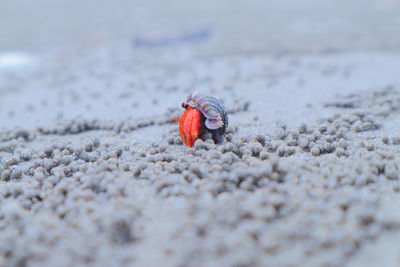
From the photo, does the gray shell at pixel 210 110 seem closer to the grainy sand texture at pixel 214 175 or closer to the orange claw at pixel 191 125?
the orange claw at pixel 191 125

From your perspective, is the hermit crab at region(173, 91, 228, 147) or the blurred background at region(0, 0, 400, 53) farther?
the blurred background at region(0, 0, 400, 53)

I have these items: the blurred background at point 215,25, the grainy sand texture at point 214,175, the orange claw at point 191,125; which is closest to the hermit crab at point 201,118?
the orange claw at point 191,125

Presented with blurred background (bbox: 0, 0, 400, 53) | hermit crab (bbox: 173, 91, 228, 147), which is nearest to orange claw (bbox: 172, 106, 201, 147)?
hermit crab (bbox: 173, 91, 228, 147)

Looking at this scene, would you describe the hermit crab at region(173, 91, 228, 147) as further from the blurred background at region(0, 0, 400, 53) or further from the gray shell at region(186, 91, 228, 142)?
the blurred background at region(0, 0, 400, 53)

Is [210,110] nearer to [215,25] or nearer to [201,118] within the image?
[201,118]

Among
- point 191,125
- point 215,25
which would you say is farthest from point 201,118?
point 215,25
